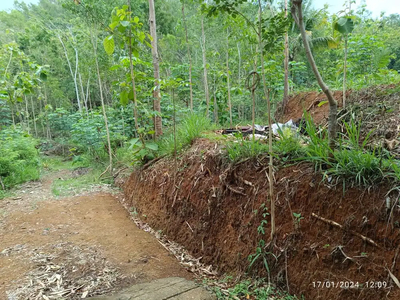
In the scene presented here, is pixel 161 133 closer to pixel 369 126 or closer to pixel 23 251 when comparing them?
pixel 23 251

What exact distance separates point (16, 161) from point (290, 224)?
22.4ft

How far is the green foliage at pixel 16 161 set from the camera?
5.75 m

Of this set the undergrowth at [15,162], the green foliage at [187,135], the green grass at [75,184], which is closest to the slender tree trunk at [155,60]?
the green foliage at [187,135]

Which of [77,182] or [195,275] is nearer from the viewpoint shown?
[195,275]

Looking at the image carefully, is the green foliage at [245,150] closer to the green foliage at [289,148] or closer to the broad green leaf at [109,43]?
the green foliage at [289,148]

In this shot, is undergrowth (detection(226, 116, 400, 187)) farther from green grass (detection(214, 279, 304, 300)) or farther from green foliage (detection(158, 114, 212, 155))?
green foliage (detection(158, 114, 212, 155))

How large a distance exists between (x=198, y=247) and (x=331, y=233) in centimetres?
160

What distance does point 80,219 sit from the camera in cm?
386

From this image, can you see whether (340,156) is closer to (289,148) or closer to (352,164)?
(352,164)

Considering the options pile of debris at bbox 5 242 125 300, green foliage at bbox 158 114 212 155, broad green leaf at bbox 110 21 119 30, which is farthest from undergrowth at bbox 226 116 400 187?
broad green leaf at bbox 110 21 119 30

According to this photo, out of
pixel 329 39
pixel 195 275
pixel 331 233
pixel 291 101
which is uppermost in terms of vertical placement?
pixel 329 39

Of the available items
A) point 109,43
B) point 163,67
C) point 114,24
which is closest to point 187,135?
point 109,43

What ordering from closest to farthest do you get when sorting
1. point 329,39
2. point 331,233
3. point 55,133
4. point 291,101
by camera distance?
point 331,233 → point 329,39 → point 291,101 → point 55,133

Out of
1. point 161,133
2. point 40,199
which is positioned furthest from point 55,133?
point 161,133
